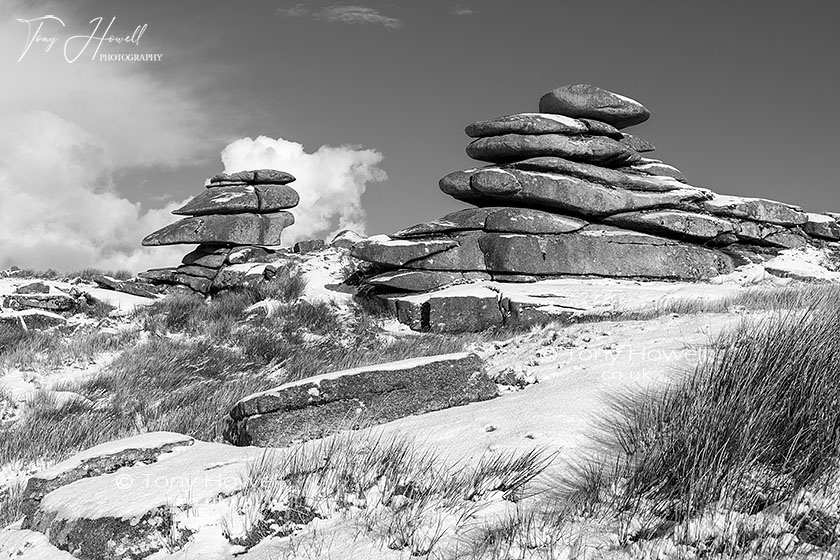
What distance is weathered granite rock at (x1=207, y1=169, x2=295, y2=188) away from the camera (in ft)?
82.8

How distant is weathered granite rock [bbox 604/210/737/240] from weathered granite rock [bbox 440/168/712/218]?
0.35 metres

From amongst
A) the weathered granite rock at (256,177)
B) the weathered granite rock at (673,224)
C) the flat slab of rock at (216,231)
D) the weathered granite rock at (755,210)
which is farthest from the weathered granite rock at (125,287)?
the weathered granite rock at (755,210)

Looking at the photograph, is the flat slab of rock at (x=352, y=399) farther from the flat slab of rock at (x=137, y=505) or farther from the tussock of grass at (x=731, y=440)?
the tussock of grass at (x=731, y=440)

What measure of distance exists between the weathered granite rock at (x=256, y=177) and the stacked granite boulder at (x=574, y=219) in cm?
893

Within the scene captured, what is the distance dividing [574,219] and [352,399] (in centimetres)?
1298

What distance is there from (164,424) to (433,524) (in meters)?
5.08

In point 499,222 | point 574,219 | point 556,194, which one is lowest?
point 499,222

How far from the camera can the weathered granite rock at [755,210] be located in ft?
61.3

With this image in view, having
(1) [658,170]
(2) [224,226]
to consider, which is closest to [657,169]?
(1) [658,170]

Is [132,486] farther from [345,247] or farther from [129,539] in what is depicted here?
[345,247]

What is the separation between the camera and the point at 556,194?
17.5m

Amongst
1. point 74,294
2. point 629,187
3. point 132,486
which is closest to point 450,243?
point 629,187

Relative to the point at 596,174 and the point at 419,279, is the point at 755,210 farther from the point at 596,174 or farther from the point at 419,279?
the point at 419,279

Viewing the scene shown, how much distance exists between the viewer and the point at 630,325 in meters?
9.16
